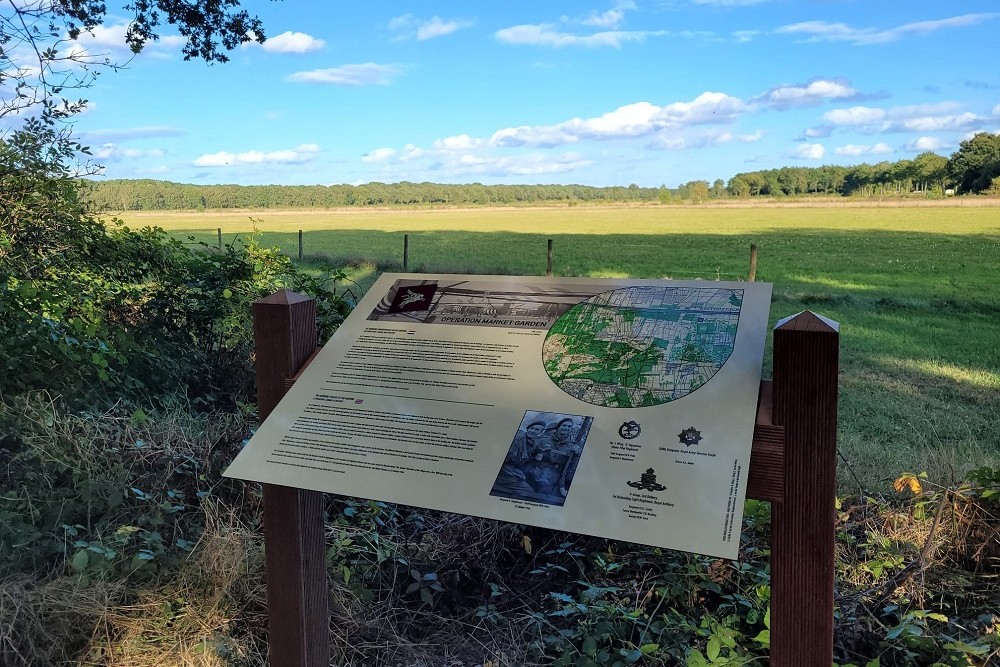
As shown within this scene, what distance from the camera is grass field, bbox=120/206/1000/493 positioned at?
555 centimetres

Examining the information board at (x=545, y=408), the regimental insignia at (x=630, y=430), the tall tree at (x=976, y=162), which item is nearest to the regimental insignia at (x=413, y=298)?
the information board at (x=545, y=408)

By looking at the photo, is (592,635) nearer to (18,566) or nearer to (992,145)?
(18,566)

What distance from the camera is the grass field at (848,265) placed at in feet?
18.2

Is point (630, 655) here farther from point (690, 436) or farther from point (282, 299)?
point (282, 299)

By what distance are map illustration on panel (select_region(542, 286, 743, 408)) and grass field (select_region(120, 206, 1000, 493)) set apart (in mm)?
2473

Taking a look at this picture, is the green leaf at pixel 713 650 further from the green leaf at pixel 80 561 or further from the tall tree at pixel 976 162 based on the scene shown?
the tall tree at pixel 976 162

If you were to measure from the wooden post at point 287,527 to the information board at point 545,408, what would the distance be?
0.25ft

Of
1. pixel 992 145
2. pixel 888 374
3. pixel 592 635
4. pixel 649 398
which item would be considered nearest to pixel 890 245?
pixel 992 145

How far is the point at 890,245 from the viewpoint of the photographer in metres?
12.0

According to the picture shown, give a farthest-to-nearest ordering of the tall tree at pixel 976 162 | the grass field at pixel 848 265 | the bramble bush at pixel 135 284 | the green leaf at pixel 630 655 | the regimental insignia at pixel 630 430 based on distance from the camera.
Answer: the tall tree at pixel 976 162, the grass field at pixel 848 265, the bramble bush at pixel 135 284, the green leaf at pixel 630 655, the regimental insignia at pixel 630 430

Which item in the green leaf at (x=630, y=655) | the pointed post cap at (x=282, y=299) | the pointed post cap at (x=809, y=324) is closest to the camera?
the pointed post cap at (x=809, y=324)

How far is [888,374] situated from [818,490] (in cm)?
682

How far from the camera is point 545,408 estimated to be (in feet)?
4.53

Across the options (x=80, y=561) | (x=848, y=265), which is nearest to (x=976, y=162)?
(x=848, y=265)
